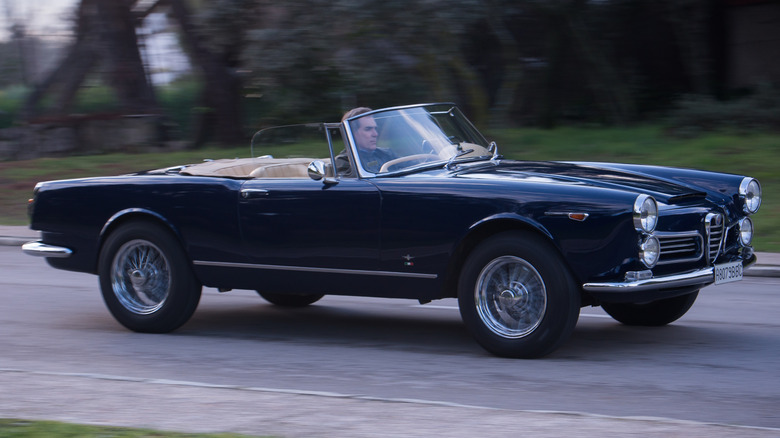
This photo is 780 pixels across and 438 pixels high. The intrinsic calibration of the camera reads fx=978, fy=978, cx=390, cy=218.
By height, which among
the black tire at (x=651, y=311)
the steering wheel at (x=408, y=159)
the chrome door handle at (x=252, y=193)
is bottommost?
the black tire at (x=651, y=311)

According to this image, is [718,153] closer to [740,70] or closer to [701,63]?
[701,63]

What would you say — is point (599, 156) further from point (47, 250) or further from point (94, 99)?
point (94, 99)

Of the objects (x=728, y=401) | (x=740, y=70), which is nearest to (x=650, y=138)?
(x=740, y=70)

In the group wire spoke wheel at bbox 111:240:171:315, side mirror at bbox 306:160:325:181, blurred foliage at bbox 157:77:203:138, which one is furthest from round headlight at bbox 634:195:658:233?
blurred foliage at bbox 157:77:203:138

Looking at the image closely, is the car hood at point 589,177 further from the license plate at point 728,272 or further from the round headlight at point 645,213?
the license plate at point 728,272

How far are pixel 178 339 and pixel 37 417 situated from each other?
Answer: 7.90ft

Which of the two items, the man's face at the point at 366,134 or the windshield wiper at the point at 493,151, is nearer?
the man's face at the point at 366,134

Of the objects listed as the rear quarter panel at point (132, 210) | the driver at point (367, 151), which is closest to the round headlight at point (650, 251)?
the driver at point (367, 151)

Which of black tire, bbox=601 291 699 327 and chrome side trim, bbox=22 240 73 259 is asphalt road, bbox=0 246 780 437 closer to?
black tire, bbox=601 291 699 327

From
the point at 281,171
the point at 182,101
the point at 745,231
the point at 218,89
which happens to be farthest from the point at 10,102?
the point at 745,231

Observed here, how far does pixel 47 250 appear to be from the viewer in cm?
739

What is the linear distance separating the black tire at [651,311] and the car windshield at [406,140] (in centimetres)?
145

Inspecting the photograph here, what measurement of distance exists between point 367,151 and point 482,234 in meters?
1.05

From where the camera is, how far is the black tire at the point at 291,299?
8273mm
